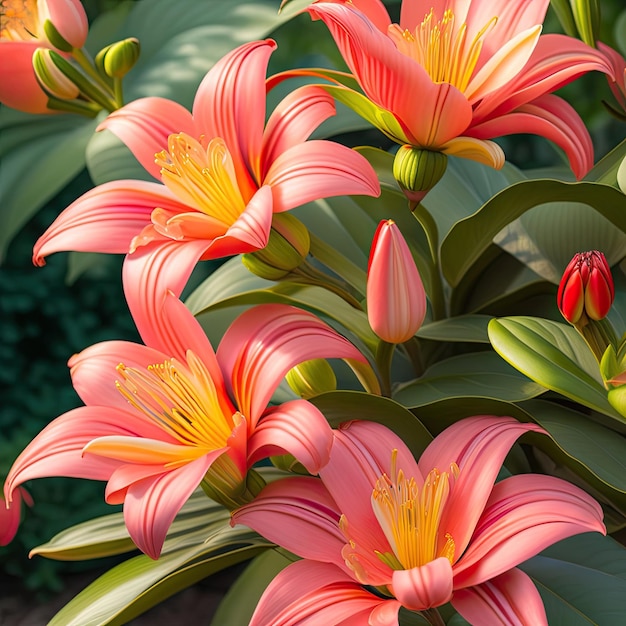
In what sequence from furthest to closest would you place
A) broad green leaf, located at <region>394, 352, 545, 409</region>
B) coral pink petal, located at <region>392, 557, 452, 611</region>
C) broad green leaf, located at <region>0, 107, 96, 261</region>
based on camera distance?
broad green leaf, located at <region>0, 107, 96, 261</region>
broad green leaf, located at <region>394, 352, 545, 409</region>
coral pink petal, located at <region>392, 557, 452, 611</region>

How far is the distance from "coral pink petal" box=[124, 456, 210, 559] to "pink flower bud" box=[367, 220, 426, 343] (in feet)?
0.26

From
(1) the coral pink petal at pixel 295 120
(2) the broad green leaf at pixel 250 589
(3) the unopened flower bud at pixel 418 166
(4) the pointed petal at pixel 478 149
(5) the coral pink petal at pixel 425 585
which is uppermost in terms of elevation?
(1) the coral pink petal at pixel 295 120

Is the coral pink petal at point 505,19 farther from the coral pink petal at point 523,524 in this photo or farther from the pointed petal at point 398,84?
the coral pink petal at point 523,524

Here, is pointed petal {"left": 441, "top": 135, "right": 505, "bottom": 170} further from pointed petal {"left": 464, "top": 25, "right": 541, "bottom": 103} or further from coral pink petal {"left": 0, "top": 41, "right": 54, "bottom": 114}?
coral pink petal {"left": 0, "top": 41, "right": 54, "bottom": 114}

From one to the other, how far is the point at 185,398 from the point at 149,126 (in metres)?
0.11

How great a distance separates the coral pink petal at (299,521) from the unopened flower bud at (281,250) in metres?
0.09

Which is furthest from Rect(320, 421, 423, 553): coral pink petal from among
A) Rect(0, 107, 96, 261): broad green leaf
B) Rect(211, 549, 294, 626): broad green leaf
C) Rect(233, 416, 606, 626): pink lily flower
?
Rect(0, 107, 96, 261): broad green leaf

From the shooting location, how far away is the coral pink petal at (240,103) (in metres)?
0.33

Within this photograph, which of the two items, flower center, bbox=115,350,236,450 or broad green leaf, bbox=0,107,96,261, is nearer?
flower center, bbox=115,350,236,450

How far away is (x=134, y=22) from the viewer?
63cm

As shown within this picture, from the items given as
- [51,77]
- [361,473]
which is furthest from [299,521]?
[51,77]

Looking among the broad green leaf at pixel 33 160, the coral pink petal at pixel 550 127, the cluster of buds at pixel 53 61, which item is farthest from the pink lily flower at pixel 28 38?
the coral pink petal at pixel 550 127

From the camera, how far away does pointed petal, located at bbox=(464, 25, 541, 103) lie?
12.5 inches

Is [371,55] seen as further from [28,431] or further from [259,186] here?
[28,431]
